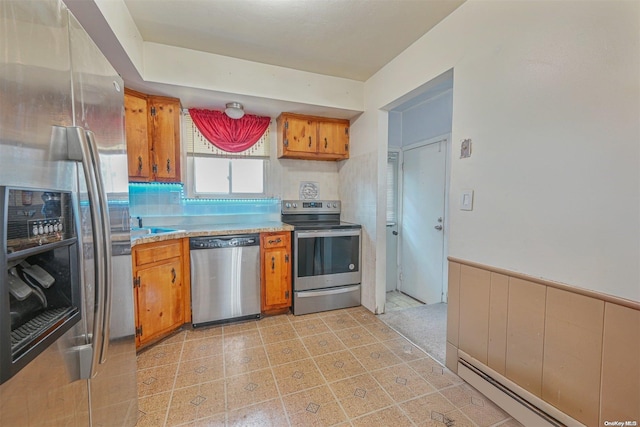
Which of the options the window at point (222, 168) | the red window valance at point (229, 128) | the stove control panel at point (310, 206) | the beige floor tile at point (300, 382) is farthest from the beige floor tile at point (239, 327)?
the red window valance at point (229, 128)

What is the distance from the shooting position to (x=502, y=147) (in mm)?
1513

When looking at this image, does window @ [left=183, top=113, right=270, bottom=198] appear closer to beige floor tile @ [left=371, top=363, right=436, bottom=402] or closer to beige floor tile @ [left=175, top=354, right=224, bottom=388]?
beige floor tile @ [left=175, top=354, right=224, bottom=388]

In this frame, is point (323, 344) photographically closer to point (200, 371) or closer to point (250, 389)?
point (250, 389)

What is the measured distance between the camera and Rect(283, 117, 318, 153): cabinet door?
2.95 metres

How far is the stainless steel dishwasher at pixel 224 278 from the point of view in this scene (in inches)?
95.6

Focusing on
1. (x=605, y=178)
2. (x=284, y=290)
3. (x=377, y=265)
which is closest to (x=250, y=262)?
(x=284, y=290)

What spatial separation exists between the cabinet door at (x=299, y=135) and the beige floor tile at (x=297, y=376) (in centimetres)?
209

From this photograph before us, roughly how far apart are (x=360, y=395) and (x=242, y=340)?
1114 millimetres

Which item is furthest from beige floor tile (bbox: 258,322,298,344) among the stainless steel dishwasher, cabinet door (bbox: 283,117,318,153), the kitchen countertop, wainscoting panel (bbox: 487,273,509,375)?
cabinet door (bbox: 283,117,318,153)

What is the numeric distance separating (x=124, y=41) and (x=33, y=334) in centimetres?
185

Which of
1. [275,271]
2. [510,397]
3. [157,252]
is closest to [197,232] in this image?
[157,252]

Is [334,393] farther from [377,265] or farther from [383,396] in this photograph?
[377,265]

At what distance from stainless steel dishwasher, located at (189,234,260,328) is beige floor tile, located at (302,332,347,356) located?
0.68 m

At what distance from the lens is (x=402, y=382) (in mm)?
1745
